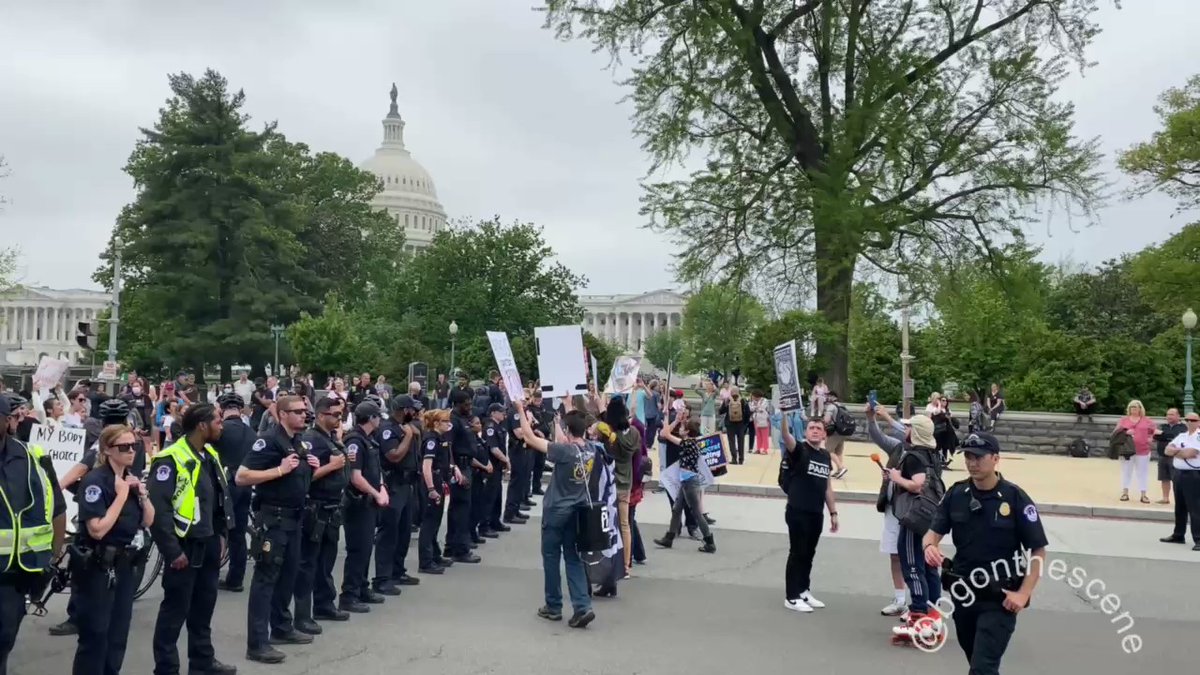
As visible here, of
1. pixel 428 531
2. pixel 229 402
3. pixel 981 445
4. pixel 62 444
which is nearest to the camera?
pixel 981 445

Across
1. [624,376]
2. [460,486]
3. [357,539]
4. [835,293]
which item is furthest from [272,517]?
[835,293]

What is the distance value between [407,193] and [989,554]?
481 ft

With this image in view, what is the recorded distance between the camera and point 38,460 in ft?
19.2

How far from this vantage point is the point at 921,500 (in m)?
7.83

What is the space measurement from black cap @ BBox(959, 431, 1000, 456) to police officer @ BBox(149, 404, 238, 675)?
4.90 metres

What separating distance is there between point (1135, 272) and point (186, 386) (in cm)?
3578

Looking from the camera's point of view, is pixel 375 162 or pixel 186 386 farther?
pixel 375 162

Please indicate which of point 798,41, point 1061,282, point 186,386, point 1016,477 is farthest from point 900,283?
point 1061,282

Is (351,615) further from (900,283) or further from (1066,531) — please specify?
(900,283)

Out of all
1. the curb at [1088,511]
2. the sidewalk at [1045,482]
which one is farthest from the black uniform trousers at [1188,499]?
the sidewalk at [1045,482]

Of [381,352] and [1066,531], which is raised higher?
[381,352]

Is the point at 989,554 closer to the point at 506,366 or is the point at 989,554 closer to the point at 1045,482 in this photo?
the point at 506,366

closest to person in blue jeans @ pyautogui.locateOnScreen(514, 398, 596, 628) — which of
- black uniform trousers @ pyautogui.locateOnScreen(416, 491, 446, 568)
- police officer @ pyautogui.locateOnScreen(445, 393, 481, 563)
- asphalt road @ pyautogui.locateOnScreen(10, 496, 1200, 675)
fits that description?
asphalt road @ pyautogui.locateOnScreen(10, 496, 1200, 675)

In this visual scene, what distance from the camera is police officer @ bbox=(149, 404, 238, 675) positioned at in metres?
6.49
